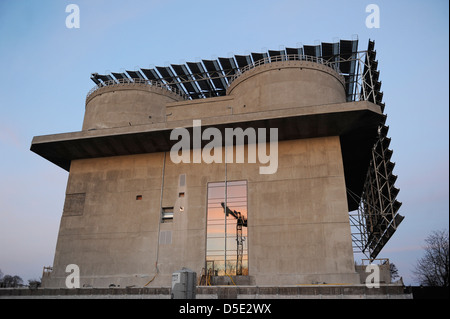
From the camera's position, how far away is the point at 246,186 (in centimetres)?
2712

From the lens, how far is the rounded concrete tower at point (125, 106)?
32.5m

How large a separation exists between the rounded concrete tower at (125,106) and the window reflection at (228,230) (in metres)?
9.78

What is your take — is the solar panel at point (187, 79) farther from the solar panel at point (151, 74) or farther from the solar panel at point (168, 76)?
the solar panel at point (151, 74)

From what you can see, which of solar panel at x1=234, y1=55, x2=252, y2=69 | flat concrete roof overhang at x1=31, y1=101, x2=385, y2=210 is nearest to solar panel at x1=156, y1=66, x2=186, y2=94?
solar panel at x1=234, y1=55, x2=252, y2=69

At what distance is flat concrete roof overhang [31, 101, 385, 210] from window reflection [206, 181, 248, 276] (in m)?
4.34

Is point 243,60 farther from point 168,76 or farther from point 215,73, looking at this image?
point 168,76

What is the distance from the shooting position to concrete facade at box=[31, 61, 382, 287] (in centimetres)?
2458

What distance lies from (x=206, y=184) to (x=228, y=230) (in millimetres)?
3916

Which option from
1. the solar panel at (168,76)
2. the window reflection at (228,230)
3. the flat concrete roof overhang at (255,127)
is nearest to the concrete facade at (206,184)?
the flat concrete roof overhang at (255,127)

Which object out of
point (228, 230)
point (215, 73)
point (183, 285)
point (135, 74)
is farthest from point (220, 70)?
point (183, 285)
